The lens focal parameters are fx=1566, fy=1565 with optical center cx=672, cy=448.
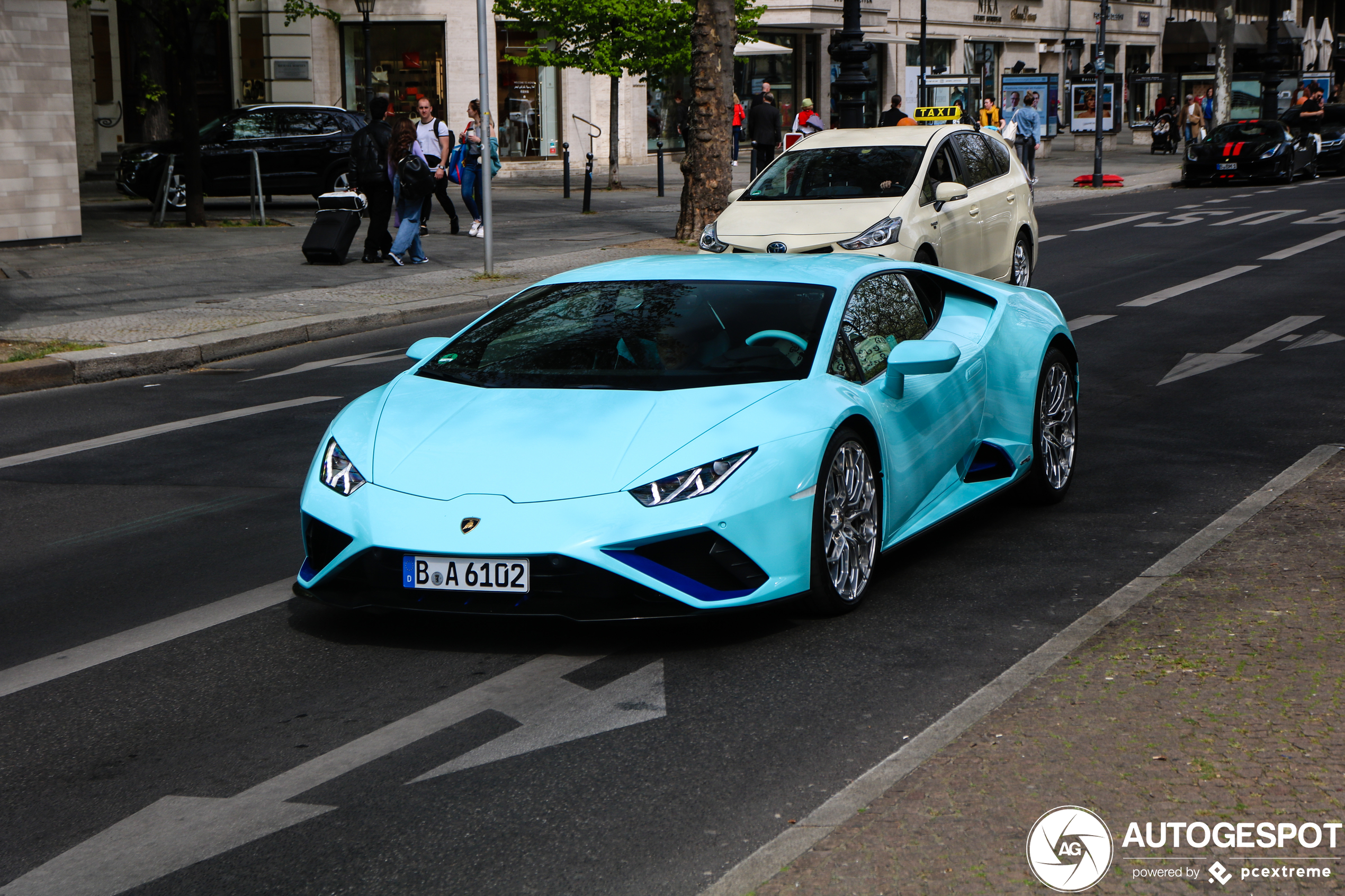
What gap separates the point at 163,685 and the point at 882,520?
2.56m

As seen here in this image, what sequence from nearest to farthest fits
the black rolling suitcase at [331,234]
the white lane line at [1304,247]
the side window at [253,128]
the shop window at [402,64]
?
the white lane line at [1304,247], the black rolling suitcase at [331,234], the side window at [253,128], the shop window at [402,64]

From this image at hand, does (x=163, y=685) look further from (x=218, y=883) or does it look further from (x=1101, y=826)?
(x=1101, y=826)

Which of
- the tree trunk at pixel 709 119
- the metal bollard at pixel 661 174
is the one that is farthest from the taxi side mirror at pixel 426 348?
the metal bollard at pixel 661 174

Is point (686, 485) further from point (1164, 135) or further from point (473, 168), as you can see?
point (1164, 135)

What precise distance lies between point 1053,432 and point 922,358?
1.68m

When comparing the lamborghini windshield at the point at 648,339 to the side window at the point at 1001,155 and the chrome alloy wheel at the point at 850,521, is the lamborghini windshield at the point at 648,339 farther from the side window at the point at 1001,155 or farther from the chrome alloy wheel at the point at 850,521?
the side window at the point at 1001,155

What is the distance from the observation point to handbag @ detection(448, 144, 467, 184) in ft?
78.7

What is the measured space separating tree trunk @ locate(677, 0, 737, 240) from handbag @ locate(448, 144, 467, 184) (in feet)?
13.3

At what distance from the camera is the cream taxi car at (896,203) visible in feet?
43.9

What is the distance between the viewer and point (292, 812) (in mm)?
3951

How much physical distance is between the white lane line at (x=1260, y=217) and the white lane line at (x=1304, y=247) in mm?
1900

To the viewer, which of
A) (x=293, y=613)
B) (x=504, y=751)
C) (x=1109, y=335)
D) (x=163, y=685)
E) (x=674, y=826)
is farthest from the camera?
(x=1109, y=335)

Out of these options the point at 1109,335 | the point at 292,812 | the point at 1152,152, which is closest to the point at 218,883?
the point at 292,812

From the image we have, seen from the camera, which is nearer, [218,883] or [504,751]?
[218,883]
